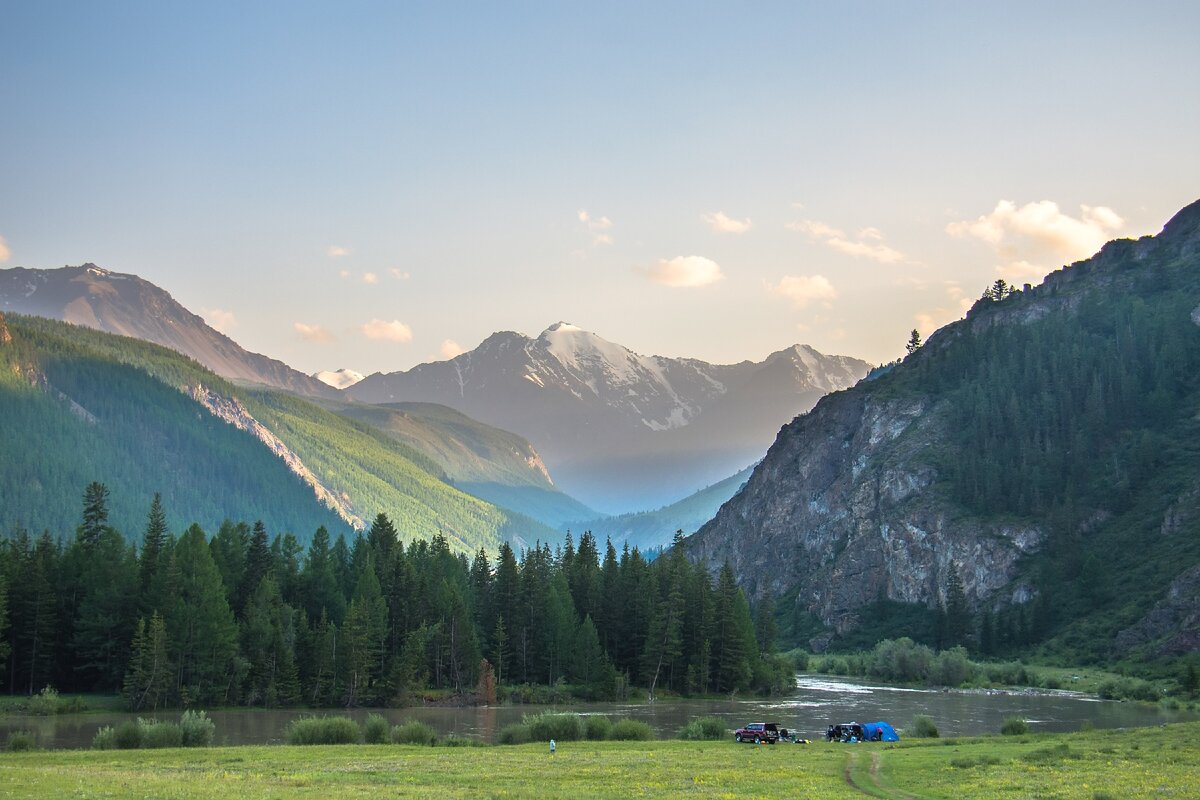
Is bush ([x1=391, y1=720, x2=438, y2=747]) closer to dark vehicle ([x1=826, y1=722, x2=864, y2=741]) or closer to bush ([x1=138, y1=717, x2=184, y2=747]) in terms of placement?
bush ([x1=138, y1=717, x2=184, y2=747])

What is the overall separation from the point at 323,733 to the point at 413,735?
716cm

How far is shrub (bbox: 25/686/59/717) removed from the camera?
109 metres

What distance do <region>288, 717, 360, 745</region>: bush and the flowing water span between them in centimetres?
396

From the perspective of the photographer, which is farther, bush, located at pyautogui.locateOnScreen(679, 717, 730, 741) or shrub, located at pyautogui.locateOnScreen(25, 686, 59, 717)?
shrub, located at pyautogui.locateOnScreen(25, 686, 59, 717)

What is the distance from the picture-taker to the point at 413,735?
87625 millimetres

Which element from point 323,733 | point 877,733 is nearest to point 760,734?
point 877,733

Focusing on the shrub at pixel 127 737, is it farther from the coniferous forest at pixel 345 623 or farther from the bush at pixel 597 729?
the coniferous forest at pixel 345 623

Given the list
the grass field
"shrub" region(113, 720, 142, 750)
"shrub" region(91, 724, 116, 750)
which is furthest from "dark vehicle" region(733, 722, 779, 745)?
"shrub" region(91, 724, 116, 750)

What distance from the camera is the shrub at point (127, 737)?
7800 cm

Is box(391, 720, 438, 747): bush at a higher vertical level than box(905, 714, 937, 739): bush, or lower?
higher

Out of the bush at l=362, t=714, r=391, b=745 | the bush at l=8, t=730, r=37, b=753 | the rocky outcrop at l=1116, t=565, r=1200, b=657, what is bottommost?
the bush at l=362, t=714, r=391, b=745

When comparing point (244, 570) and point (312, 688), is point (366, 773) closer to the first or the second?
point (312, 688)

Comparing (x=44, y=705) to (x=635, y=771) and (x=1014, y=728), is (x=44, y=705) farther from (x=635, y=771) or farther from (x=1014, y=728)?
(x=1014, y=728)

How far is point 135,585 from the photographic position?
12912 centimetres
